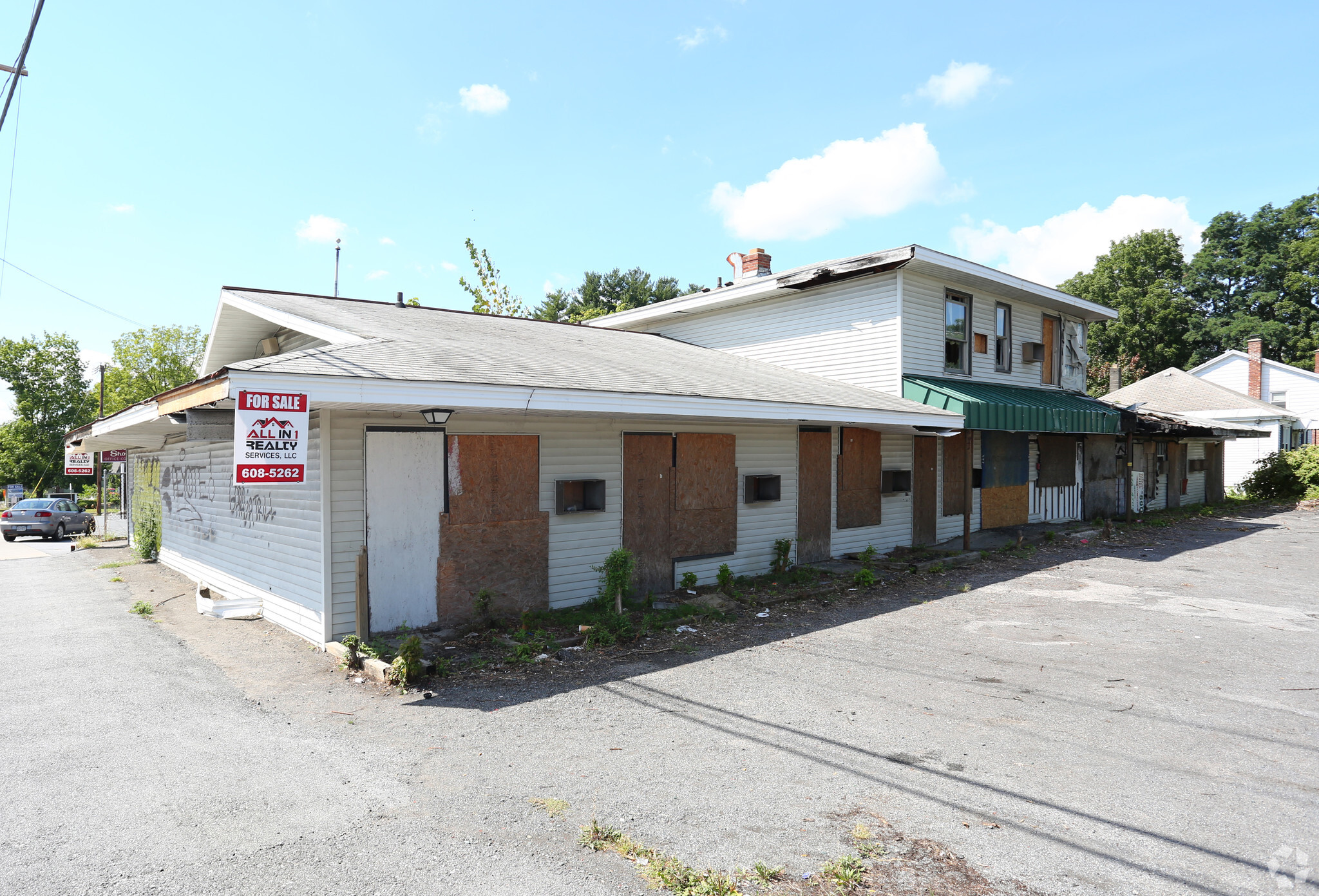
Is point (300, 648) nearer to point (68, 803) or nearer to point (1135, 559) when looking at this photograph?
point (68, 803)

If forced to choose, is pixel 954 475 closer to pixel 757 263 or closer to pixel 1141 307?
pixel 757 263

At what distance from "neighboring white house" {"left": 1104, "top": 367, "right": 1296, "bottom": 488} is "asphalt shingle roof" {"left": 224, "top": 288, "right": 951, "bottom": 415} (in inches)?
903

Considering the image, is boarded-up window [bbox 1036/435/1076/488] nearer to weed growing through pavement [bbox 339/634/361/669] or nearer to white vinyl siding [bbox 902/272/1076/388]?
white vinyl siding [bbox 902/272/1076/388]

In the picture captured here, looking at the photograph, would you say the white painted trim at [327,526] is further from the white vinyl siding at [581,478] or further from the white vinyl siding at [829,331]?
the white vinyl siding at [829,331]

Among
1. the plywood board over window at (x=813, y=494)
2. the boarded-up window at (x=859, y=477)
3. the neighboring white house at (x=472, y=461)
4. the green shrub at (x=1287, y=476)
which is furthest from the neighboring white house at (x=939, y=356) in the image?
the green shrub at (x=1287, y=476)

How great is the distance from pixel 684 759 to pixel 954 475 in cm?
1295

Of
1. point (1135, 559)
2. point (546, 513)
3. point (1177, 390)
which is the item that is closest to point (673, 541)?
point (546, 513)

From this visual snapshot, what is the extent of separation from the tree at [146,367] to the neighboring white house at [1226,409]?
181 ft

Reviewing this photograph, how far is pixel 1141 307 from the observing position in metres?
51.2

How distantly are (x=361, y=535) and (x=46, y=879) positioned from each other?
456 cm

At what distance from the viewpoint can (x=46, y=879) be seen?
357 cm

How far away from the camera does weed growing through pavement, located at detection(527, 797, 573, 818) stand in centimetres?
432

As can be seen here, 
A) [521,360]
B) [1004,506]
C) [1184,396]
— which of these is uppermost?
[1184,396]

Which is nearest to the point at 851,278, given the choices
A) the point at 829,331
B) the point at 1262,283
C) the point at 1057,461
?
the point at 829,331
